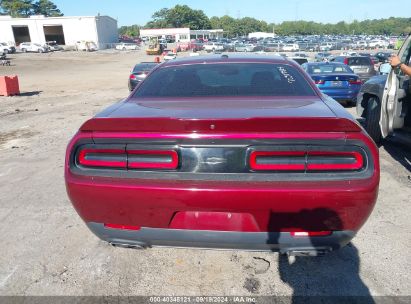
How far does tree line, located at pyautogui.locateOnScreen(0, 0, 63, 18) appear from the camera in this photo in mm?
98250

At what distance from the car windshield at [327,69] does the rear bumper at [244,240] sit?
367 inches

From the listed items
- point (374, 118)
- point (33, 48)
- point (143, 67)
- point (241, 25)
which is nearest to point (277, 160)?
point (374, 118)

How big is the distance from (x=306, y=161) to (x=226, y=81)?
139 cm

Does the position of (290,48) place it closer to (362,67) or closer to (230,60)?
(362,67)

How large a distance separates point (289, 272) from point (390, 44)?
2961 inches

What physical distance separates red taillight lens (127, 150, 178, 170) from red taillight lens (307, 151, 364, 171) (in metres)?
0.80

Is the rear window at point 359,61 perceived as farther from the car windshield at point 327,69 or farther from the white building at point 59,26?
the white building at point 59,26

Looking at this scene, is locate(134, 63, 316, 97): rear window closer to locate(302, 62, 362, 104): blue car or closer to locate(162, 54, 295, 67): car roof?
locate(162, 54, 295, 67): car roof

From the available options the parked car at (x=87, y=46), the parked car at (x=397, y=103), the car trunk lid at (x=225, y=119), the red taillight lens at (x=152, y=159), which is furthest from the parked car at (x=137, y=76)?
the parked car at (x=87, y=46)

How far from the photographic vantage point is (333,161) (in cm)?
195

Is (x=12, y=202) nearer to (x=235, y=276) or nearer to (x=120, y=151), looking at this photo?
(x=120, y=151)

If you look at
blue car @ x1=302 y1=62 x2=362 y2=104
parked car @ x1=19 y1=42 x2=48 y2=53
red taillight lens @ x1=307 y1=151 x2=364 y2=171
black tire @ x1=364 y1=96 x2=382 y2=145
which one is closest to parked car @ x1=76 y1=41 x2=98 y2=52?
parked car @ x1=19 y1=42 x2=48 y2=53

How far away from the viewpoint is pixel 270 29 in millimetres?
155250

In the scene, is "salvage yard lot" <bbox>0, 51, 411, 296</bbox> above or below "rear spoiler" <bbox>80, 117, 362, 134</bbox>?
below
